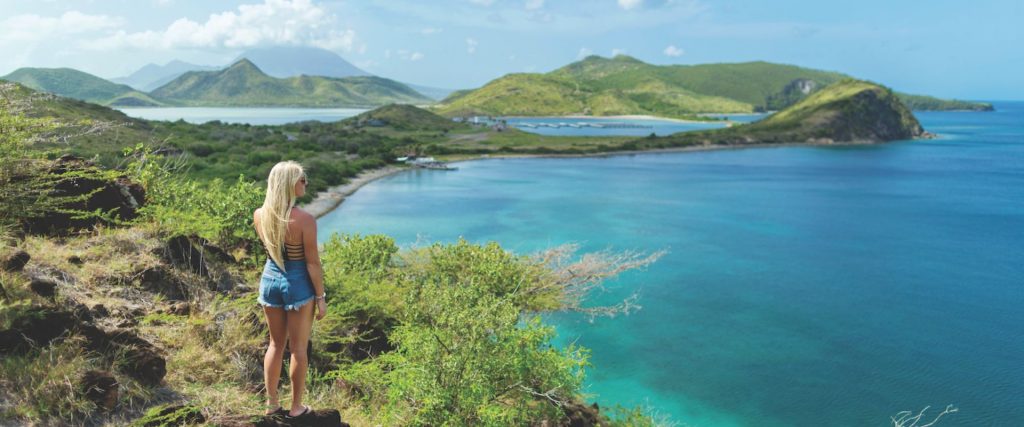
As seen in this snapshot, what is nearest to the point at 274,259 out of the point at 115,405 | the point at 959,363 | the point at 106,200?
the point at 115,405

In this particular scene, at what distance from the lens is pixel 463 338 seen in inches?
420

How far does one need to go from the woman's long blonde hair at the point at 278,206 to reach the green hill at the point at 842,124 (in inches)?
5996

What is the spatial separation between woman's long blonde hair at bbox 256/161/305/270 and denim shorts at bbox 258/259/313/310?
169 millimetres

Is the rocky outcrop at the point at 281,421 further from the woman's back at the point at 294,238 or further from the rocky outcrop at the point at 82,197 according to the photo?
the rocky outcrop at the point at 82,197

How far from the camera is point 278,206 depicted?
20.3ft

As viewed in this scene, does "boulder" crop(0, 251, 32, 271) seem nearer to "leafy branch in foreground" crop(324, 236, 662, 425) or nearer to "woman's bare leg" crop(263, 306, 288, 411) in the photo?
"woman's bare leg" crop(263, 306, 288, 411)

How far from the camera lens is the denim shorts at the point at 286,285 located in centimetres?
641

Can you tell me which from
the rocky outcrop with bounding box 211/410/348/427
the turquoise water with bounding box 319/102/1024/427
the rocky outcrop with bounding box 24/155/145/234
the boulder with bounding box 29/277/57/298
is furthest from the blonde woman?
the turquoise water with bounding box 319/102/1024/427

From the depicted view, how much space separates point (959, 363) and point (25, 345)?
34.2 metres

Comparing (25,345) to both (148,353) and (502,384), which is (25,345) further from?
(502,384)

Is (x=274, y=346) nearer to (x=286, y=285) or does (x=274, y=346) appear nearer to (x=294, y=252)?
(x=286, y=285)

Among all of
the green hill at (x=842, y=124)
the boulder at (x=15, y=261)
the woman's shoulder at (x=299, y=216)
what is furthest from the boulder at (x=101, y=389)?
the green hill at (x=842, y=124)

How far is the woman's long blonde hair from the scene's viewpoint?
615 cm

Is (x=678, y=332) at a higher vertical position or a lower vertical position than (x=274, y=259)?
lower
